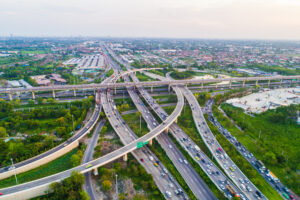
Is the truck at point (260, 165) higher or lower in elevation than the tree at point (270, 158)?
lower

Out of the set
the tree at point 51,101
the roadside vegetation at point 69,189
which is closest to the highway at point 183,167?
the roadside vegetation at point 69,189

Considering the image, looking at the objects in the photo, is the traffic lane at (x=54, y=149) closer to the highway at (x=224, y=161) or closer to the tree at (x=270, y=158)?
the highway at (x=224, y=161)

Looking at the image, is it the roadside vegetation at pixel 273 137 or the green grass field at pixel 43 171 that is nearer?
the green grass field at pixel 43 171

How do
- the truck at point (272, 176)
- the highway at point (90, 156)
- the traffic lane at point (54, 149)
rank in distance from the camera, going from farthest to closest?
the traffic lane at point (54, 149) → the truck at point (272, 176) → the highway at point (90, 156)

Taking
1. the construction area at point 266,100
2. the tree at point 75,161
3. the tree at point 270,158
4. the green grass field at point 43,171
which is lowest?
the green grass field at point 43,171

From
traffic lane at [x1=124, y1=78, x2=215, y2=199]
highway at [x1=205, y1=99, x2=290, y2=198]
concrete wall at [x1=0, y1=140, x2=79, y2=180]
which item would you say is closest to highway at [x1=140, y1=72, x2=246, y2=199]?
traffic lane at [x1=124, y1=78, x2=215, y2=199]

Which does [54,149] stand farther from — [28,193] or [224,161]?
[224,161]

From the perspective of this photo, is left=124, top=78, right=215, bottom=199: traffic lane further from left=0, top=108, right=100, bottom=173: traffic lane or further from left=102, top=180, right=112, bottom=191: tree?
left=0, top=108, right=100, bottom=173: traffic lane
